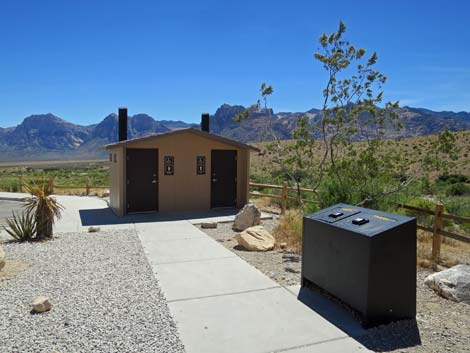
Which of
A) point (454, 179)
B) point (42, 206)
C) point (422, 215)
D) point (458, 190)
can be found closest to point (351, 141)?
point (422, 215)

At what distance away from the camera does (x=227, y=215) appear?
12758 millimetres

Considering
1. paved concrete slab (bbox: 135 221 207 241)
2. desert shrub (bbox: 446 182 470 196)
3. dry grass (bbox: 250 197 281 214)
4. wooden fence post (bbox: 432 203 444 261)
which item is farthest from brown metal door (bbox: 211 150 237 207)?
desert shrub (bbox: 446 182 470 196)

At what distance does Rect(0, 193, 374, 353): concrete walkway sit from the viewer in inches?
163

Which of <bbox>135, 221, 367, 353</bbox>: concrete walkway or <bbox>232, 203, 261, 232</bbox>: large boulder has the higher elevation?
<bbox>232, 203, 261, 232</bbox>: large boulder

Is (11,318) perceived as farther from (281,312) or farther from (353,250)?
(353,250)

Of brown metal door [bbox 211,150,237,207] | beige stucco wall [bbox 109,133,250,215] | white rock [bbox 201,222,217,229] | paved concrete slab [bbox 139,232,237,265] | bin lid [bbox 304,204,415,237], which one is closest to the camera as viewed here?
bin lid [bbox 304,204,415,237]

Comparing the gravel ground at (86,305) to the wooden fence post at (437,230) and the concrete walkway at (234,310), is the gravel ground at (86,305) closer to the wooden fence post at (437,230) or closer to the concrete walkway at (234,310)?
the concrete walkway at (234,310)

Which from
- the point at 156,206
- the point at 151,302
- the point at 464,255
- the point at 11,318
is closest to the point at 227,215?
the point at 156,206

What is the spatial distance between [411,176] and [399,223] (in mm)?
6076

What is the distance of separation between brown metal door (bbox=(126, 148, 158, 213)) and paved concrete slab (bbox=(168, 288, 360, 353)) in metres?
7.94

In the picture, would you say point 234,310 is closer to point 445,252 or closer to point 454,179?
point 445,252

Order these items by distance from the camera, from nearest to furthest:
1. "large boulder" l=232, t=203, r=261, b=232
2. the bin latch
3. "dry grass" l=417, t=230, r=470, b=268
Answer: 1. the bin latch
2. "dry grass" l=417, t=230, r=470, b=268
3. "large boulder" l=232, t=203, r=261, b=232

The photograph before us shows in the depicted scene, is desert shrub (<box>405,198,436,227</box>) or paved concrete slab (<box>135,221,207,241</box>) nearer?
paved concrete slab (<box>135,221,207,241</box>)

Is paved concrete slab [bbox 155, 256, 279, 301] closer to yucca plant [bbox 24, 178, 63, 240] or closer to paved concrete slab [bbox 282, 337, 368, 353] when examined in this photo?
paved concrete slab [bbox 282, 337, 368, 353]
